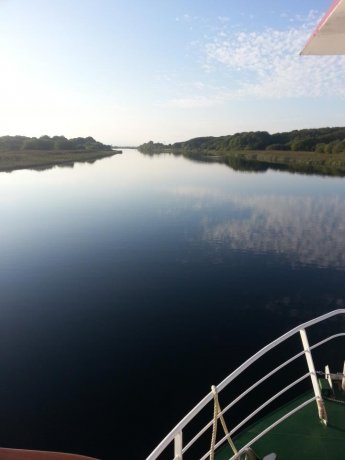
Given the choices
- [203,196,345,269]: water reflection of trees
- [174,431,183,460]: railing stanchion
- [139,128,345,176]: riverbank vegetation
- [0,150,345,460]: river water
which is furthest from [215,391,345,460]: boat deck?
[139,128,345,176]: riverbank vegetation

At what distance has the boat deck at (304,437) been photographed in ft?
17.2

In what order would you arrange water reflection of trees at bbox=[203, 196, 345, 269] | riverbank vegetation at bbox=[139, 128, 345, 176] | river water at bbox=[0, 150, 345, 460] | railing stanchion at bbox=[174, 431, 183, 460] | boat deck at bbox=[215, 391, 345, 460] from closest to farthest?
1. railing stanchion at bbox=[174, 431, 183, 460]
2. boat deck at bbox=[215, 391, 345, 460]
3. river water at bbox=[0, 150, 345, 460]
4. water reflection of trees at bbox=[203, 196, 345, 269]
5. riverbank vegetation at bbox=[139, 128, 345, 176]

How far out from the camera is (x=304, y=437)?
5512mm

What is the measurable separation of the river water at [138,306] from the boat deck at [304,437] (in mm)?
3968

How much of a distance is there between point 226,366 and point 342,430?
609 centimetres

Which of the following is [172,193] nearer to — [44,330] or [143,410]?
[44,330]

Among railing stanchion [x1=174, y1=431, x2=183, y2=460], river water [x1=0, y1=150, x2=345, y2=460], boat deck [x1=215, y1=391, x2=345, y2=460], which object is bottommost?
river water [x1=0, y1=150, x2=345, y2=460]

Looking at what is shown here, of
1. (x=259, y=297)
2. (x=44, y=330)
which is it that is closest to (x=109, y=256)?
(x=44, y=330)

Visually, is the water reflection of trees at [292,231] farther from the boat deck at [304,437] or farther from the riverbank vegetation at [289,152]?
the riverbank vegetation at [289,152]

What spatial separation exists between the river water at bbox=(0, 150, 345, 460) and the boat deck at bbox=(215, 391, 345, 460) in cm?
397

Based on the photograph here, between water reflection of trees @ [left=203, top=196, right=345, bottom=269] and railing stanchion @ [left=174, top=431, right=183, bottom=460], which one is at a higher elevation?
railing stanchion @ [left=174, top=431, right=183, bottom=460]

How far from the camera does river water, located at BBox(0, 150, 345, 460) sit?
31.6ft

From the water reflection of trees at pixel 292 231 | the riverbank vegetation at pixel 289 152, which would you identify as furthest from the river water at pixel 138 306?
the riverbank vegetation at pixel 289 152

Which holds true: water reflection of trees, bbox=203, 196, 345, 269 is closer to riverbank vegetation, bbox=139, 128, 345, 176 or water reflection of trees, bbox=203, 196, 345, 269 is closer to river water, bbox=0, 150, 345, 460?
river water, bbox=0, 150, 345, 460
